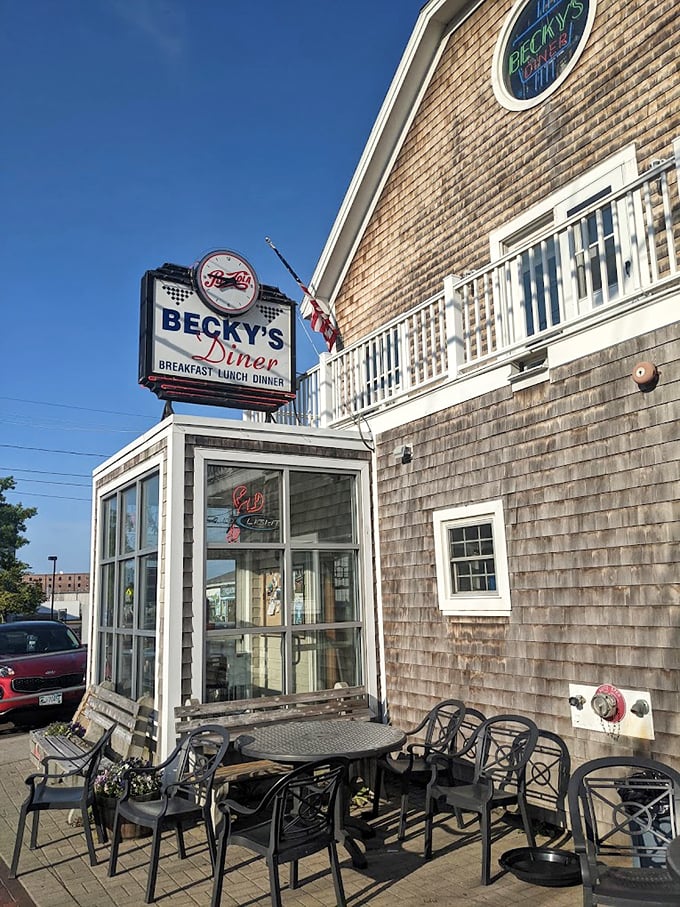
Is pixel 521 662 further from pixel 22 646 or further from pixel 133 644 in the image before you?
pixel 22 646

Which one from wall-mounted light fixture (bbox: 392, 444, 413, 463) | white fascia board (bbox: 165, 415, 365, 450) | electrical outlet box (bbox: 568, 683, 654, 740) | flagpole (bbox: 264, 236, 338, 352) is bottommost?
electrical outlet box (bbox: 568, 683, 654, 740)

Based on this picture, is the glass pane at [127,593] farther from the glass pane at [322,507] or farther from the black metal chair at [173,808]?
the black metal chair at [173,808]

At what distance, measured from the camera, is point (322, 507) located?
23.2 ft

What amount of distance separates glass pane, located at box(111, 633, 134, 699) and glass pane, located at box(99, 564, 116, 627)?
1.78 feet

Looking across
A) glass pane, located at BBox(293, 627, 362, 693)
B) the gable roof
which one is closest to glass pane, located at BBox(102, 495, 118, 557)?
glass pane, located at BBox(293, 627, 362, 693)

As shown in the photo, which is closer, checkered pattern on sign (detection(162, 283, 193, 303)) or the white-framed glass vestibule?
the white-framed glass vestibule

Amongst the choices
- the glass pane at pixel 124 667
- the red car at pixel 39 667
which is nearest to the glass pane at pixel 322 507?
the glass pane at pixel 124 667

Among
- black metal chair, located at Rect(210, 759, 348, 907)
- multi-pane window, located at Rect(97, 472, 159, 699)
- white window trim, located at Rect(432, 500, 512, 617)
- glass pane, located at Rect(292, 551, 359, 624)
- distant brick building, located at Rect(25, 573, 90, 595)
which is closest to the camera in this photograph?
black metal chair, located at Rect(210, 759, 348, 907)

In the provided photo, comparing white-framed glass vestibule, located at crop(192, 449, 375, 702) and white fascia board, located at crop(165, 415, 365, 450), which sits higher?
white fascia board, located at crop(165, 415, 365, 450)

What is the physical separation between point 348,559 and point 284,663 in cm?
124

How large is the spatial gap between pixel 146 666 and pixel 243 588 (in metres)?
1.18

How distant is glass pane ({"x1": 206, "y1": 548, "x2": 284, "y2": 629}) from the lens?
6234 millimetres

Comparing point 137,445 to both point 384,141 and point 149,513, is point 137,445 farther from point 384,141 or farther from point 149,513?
point 384,141

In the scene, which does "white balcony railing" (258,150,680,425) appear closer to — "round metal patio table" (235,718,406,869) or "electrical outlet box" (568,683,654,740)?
"electrical outlet box" (568,683,654,740)
